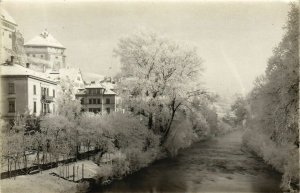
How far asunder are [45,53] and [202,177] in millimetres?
11693

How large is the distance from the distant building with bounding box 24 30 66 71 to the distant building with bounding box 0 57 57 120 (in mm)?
1327

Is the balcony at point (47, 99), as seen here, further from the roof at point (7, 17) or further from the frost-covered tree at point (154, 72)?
the roof at point (7, 17)

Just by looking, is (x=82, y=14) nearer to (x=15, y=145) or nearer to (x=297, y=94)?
(x=15, y=145)

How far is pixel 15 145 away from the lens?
13477mm

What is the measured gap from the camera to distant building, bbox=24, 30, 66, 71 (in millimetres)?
17297

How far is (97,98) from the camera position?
23.2m

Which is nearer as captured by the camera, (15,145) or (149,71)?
(15,145)

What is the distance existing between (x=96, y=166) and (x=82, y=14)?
5677 mm

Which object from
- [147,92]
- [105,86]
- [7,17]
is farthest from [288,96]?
[105,86]

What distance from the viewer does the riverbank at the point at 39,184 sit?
38.8 feet

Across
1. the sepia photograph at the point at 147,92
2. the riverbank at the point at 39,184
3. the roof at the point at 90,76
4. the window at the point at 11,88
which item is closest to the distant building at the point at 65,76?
the sepia photograph at the point at 147,92

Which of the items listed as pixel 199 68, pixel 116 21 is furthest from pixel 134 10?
pixel 199 68

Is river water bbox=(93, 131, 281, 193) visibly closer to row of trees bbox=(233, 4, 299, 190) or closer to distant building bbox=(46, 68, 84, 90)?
row of trees bbox=(233, 4, 299, 190)

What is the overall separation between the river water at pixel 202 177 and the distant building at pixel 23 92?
4850 mm
